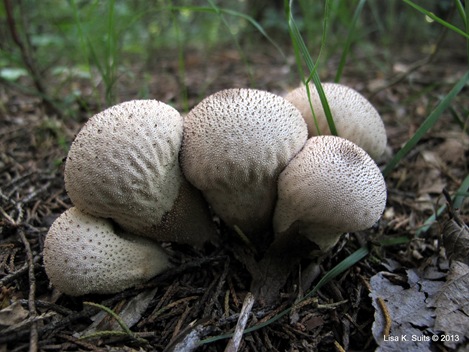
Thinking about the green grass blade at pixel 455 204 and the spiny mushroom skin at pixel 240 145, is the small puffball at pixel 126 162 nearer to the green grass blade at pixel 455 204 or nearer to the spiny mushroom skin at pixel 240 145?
the spiny mushroom skin at pixel 240 145

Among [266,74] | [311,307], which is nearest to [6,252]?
[311,307]

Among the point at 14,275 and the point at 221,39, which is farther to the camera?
the point at 221,39

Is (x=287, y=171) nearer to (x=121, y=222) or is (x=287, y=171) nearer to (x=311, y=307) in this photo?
(x=311, y=307)

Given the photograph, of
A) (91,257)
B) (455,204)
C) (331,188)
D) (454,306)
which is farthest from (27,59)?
(454,306)

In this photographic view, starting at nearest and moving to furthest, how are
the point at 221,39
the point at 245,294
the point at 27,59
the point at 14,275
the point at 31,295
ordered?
the point at 31,295, the point at 14,275, the point at 245,294, the point at 27,59, the point at 221,39

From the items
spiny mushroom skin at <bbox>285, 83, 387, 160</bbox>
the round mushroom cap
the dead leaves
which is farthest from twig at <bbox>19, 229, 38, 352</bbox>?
spiny mushroom skin at <bbox>285, 83, 387, 160</bbox>

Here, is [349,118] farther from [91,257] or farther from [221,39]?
[221,39]
